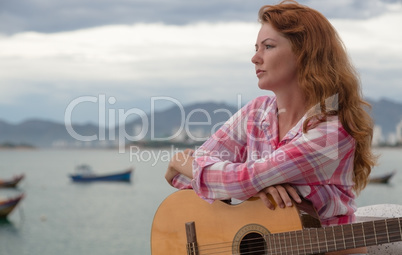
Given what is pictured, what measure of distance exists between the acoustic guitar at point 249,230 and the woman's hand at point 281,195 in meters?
0.03

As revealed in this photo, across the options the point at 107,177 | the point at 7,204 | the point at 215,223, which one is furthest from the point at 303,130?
the point at 107,177

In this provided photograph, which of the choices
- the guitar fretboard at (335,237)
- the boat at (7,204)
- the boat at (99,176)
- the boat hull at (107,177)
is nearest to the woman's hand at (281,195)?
the guitar fretboard at (335,237)

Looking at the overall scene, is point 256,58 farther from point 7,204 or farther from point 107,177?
point 107,177

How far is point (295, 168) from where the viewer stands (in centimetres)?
199

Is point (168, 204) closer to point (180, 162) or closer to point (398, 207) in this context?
point (180, 162)

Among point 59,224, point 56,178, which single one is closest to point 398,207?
point 59,224

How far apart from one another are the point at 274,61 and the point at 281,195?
529 millimetres

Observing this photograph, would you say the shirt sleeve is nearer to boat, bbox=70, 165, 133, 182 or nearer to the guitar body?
the guitar body

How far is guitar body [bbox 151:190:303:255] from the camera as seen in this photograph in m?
2.01

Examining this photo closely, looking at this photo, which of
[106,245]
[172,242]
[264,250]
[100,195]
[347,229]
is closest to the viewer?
[347,229]

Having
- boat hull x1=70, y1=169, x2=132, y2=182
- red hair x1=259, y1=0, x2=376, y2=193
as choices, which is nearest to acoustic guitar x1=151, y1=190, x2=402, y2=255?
red hair x1=259, y1=0, x2=376, y2=193

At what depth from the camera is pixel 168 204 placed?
2.28 metres

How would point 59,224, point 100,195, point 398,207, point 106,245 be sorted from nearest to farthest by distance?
point 398,207 → point 106,245 → point 59,224 → point 100,195

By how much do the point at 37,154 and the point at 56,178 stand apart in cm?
7797
